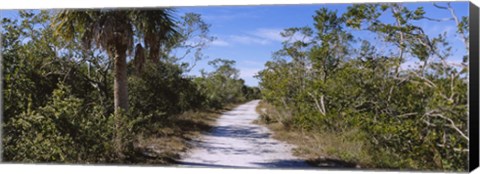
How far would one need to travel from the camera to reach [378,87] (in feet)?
25.5

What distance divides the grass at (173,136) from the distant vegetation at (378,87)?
138 cm

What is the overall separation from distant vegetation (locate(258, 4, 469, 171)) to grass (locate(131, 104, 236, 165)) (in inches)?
54.2

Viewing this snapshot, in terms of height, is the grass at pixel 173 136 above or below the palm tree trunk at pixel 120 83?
below

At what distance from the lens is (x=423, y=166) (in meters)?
7.23

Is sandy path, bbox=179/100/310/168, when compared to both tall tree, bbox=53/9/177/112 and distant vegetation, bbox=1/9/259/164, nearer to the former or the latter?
distant vegetation, bbox=1/9/259/164

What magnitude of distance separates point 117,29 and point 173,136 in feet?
6.26

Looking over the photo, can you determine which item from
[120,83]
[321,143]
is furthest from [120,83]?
[321,143]

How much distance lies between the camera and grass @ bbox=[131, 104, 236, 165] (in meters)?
8.52

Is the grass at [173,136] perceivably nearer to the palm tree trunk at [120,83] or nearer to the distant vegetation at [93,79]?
the distant vegetation at [93,79]

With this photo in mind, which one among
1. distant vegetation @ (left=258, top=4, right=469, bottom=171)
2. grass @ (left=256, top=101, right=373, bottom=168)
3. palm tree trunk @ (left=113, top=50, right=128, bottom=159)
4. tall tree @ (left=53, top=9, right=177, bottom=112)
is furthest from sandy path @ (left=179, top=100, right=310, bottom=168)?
tall tree @ (left=53, top=9, right=177, bottom=112)

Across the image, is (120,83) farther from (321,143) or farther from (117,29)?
(321,143)

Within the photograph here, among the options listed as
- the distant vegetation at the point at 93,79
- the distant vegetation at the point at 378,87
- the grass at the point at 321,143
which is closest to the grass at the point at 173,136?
the distant vegetation at the point at 93,79

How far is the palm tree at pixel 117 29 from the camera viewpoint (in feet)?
27.7

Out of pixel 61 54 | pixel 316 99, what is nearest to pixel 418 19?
pixel 316 99
